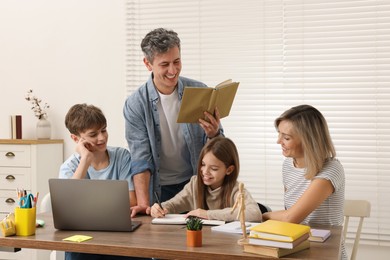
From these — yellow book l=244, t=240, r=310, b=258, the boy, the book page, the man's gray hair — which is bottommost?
yellow book l=244, t=240, r=310, b=258

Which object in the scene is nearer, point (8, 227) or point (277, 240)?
point (277, 240)

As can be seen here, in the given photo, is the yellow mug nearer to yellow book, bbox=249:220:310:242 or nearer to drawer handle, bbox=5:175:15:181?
yellow book, bbox=249:220:310:242

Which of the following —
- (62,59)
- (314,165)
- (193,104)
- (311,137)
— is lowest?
(314,165)

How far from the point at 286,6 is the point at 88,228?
2.62 meters

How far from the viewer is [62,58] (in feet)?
16.3

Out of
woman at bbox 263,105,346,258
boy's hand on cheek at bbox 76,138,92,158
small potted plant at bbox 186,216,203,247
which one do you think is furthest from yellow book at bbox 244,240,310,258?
boy's hand on cheek at bbox 76,138,92,158

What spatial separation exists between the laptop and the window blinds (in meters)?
2.22

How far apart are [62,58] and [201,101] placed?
2.51 metres

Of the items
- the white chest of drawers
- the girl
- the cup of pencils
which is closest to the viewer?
the cup of pencils

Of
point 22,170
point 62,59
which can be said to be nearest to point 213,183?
point 22,170

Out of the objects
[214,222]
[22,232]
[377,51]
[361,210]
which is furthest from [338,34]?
[22,232]

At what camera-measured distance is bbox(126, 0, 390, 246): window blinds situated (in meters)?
4.09

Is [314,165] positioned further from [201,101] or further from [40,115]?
[40,115]

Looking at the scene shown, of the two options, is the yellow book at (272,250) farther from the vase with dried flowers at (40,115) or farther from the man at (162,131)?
the vase with dried flowers at (40,115)
